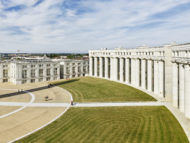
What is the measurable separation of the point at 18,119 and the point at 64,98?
58.1ft

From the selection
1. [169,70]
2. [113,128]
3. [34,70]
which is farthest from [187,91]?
[34,70]

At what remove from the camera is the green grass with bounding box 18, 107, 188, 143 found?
1055 inches

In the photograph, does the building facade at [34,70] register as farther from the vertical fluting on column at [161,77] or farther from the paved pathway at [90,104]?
the vertical fluting on column at [161,77]

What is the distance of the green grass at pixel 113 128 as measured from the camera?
2680 centimetres

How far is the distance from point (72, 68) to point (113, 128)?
214ft

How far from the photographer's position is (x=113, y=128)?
30750 mm

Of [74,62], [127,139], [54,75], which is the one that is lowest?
[127,139]

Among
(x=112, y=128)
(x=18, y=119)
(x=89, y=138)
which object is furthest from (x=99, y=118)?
(x=18, y=119)

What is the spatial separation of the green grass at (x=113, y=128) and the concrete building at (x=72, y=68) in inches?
2022

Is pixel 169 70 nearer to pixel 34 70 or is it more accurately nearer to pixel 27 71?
pixel 34 70

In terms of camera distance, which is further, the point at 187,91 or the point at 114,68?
the point at 114,68

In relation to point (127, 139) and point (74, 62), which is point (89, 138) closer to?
point (127, 139)

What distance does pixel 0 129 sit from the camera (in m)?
30.6

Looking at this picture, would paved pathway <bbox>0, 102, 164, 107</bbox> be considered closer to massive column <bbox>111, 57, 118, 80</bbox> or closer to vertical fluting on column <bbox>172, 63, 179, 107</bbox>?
vertical fluting on column <bbox>172, 63, 179, 107</bbox>
